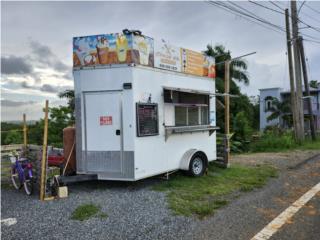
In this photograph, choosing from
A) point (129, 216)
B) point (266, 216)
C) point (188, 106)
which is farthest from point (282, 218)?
point (188, 106)

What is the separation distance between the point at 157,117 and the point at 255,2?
7.20m

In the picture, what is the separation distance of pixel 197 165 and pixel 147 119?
2203mm

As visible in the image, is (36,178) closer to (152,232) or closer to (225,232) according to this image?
(152,232)

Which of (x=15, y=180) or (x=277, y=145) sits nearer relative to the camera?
(x=15, y=180)

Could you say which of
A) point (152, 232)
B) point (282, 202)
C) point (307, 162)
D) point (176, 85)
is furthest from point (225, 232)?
point (307, 162)

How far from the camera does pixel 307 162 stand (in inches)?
405

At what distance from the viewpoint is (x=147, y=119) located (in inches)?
257

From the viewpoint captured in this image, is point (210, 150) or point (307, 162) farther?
point (307, 162)

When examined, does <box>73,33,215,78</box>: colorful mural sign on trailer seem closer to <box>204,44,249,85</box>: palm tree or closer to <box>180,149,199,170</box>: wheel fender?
<box>180,149,199,170</box>: wheel fender

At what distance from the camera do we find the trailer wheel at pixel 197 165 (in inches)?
292

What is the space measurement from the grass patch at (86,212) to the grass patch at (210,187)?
1.29m

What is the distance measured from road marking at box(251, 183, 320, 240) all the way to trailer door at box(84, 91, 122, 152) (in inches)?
131

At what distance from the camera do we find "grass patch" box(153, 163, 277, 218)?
515 cm

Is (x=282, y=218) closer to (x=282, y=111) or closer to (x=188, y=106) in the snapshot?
(x=188, y=106)
